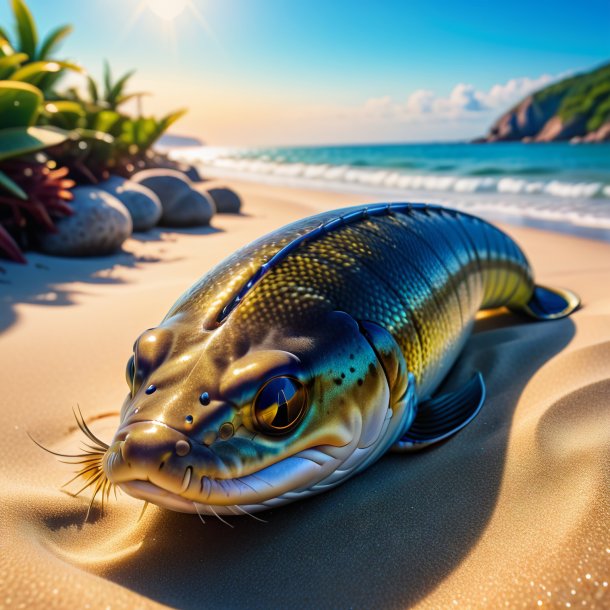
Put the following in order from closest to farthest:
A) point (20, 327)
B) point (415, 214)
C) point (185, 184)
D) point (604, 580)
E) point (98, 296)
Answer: point (604, 580), point (415, 214), point (20, 327), point (98, 296), point (185, 184)

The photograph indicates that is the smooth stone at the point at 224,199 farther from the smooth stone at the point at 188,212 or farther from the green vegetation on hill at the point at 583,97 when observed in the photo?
the green vegetation on hill at the point at 583,97

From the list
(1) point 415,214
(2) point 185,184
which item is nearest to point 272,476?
(1) point 415,214

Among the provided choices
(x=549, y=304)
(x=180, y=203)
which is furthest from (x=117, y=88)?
(x=549, y=304)

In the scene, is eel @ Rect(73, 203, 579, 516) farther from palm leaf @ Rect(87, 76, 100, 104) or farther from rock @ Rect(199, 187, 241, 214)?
palm leaf @ Rect(87, 76, 100, 104)

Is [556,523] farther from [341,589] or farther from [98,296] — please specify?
[98,296]

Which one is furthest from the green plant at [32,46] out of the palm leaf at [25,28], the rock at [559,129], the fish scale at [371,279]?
the rock at [559,129]

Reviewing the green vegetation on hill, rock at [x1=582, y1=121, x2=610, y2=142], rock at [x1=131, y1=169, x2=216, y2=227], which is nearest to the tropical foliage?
rock at [x1=131, y1=169, x2=216, y2=227]
